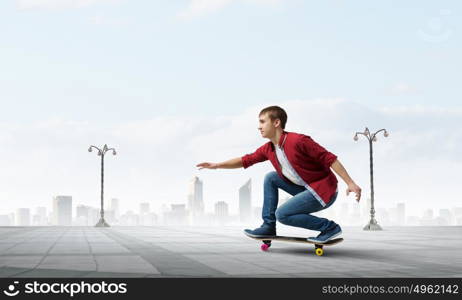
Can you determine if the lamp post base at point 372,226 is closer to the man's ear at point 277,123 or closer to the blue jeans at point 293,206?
the blue jeans at point 293,206

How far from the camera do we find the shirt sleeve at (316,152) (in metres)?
7.81

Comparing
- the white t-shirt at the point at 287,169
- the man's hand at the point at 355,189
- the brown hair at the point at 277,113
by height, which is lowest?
the man's hand at the point at 355,189

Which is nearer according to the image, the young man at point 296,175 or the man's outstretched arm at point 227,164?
the young man at point 296,175

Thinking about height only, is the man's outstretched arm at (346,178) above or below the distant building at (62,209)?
above

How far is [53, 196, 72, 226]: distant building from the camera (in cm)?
6969

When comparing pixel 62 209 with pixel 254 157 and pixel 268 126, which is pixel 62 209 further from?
pixel 268 126

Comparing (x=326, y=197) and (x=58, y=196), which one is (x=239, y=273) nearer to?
(x=326, y=197)

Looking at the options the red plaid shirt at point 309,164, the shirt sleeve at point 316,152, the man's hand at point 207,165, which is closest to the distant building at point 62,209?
the man's hand at point 207,165

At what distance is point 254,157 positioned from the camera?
29.2ft

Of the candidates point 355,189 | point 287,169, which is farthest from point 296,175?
point 355,189

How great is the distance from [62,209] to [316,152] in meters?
67.1

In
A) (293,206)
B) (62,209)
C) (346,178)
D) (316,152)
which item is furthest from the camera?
(62,209)

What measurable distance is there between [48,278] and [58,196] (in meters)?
69.6

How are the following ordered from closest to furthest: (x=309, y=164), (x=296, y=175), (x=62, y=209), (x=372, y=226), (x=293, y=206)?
(x=309, y=164) → (x=296, y=175) → (x=293, y=206) → (x=372, y=226) → (x=62, y=209)
